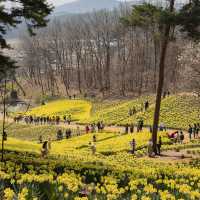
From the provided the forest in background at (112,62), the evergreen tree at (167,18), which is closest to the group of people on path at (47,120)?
the forest in background at (112,62)

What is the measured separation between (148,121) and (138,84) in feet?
130

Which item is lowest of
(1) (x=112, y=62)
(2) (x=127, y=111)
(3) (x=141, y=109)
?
(1) (x=112, y=62)

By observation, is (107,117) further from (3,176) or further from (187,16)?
(3,176)

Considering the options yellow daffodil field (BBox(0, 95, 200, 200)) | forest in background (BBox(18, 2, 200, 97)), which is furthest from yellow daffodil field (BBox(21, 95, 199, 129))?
forest in background (BBox(18, 2, 200, 97))

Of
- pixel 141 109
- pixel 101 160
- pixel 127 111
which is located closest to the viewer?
pixel 101 160

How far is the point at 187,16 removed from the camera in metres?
29.2

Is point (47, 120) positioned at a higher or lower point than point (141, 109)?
lower

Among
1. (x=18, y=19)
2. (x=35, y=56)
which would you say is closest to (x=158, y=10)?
(x=18, y=19)

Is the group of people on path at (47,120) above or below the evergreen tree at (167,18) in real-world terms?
below

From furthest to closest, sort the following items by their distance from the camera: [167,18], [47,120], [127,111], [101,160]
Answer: [47,120] < [127,111] < [167,18] < [101,160]

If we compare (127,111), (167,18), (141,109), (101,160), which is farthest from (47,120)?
(101,160)

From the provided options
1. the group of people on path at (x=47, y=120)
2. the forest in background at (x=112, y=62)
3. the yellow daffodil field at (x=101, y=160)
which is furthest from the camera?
the forest in background at (x=112, y=62)

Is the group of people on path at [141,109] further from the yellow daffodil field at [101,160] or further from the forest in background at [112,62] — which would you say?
the forest in background at [112,62]

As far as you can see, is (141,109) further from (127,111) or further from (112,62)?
(112,62)
